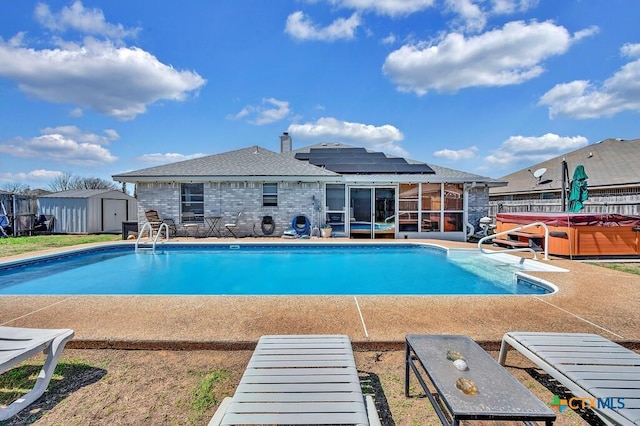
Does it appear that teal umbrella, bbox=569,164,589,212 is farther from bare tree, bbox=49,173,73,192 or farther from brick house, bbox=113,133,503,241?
bare tree, bbox=49,173,73,192

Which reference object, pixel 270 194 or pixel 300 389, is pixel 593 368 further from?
pixel 270 194

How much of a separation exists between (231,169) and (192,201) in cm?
213

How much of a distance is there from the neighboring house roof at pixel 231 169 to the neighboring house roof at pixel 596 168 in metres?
13.5

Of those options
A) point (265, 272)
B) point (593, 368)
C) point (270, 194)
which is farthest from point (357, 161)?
point (593, 368)

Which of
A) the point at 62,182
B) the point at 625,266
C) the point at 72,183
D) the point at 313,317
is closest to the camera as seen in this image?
the point at 313,317

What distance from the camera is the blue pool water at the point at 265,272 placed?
641 centimetres

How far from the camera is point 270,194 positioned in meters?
12.3

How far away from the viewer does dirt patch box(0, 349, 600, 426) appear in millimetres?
2047

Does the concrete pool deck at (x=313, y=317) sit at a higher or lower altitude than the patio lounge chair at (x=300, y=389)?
lower

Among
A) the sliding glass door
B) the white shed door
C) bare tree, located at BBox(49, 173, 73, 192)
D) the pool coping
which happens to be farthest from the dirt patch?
bare tree, located at BBox(49, 173, 73, 192)

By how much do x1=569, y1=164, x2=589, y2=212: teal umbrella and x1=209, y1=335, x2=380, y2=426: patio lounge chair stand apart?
1165 cm

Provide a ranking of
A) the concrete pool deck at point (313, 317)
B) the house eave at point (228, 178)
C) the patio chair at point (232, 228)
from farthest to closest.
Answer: the patio chair at point (232, 228), the house eave at point (228, 178), the concrete pool deck at point (313, 317)

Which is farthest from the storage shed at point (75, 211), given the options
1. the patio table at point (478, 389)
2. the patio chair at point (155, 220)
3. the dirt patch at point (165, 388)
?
the patio table at point (478, 389)

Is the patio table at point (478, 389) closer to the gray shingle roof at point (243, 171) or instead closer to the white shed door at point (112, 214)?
the gray shingle roof at point (243, 171)
